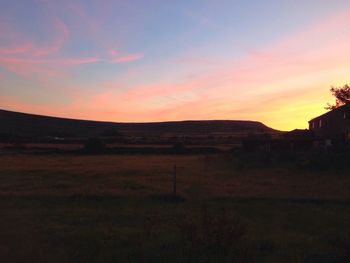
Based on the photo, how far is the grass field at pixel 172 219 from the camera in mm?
9375

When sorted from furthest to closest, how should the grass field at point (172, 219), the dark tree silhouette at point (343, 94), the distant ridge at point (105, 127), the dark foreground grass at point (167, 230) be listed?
the distant ridge at point (105, 127) → the dark tree silhouette at point (343, 94) → the grass field at point (172, 219) → the dark foreground grass at point (167, 230)

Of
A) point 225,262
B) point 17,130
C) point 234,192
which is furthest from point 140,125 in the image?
point 225,262

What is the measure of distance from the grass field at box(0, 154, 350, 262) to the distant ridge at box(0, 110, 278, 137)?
351ft

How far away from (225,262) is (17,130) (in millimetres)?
134520

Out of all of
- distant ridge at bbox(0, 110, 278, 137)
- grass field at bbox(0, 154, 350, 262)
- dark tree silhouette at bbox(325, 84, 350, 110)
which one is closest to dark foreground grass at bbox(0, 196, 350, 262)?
grass field at bbox(0, 154, 350, 262)

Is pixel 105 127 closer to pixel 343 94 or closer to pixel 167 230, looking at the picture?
pixel 343 94

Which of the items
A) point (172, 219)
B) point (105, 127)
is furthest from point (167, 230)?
point (105, 127)

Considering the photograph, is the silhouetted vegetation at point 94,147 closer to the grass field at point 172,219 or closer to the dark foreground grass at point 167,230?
the grass field at point 172,219

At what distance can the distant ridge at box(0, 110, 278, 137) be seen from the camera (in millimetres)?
140250

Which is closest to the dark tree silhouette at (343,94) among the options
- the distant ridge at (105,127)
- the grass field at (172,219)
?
the grass field at (172,219)

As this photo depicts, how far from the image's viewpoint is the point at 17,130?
134 metres

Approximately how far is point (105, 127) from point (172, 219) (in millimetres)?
154207

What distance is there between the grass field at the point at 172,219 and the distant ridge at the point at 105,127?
351 feet

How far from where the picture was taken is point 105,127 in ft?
545
